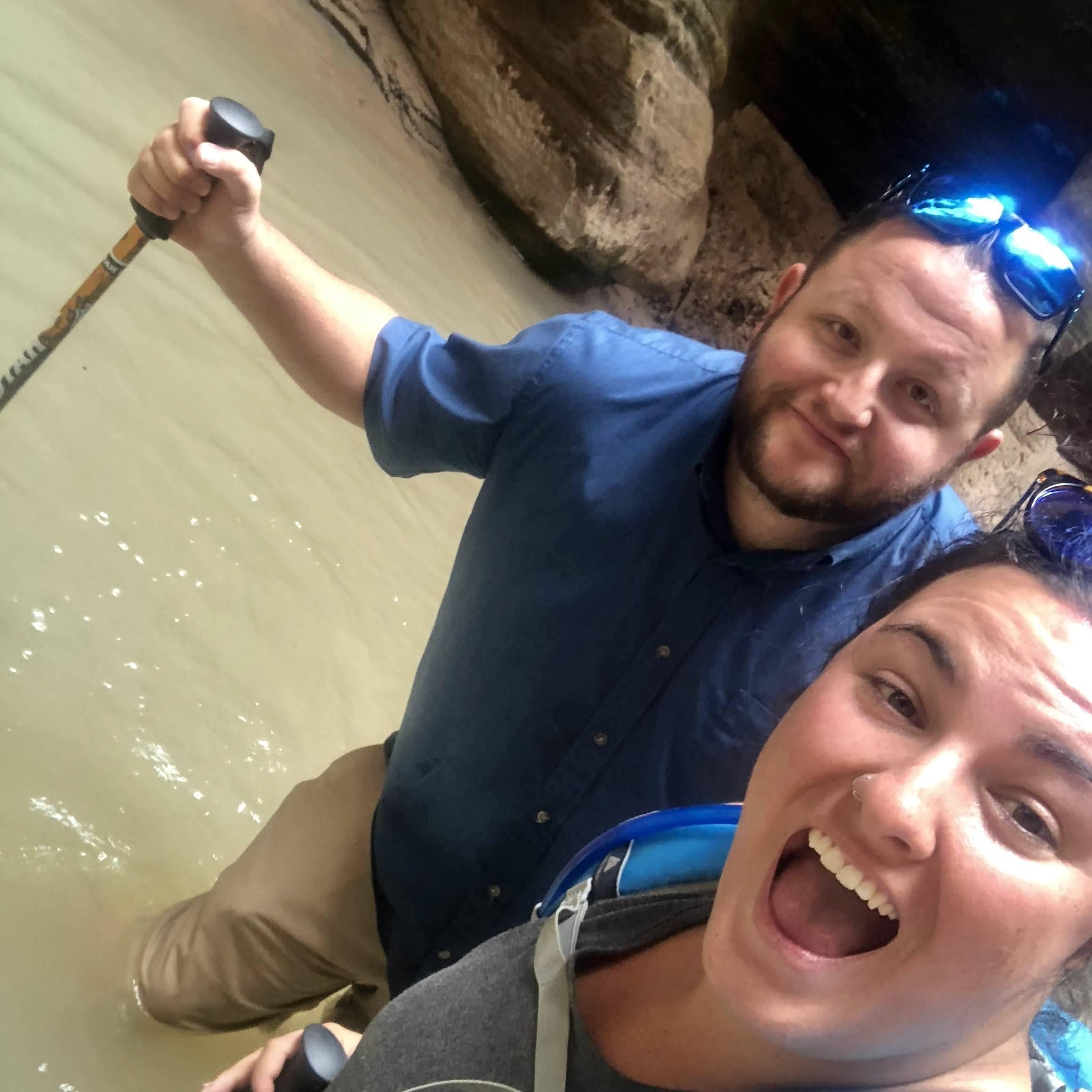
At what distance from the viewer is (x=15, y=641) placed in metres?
1.83

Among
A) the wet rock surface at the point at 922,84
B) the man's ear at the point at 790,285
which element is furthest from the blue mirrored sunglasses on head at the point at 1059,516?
the wet rock surface at the point at 922,84

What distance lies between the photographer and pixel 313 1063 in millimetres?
958

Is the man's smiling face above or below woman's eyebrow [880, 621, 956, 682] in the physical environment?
above

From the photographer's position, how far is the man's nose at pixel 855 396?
3.39 ft

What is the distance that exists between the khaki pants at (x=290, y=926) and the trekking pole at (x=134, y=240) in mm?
830

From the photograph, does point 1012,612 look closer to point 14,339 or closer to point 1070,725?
point 1070,725

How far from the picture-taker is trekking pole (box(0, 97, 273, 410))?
1055 mm

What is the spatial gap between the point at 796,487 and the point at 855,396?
13 cm

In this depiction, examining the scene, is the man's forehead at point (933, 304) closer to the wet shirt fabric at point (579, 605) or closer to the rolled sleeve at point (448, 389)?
the wet shirt fabric at point (579, 605)

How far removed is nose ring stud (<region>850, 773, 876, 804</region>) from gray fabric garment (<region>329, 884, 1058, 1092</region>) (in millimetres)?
228

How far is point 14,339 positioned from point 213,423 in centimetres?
47

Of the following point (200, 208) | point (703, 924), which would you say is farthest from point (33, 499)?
point (703, 924)

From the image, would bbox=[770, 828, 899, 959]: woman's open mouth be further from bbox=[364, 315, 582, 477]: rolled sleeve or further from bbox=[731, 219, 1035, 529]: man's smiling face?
bbox=[364, 315, 582, 477]: rolled sleeve

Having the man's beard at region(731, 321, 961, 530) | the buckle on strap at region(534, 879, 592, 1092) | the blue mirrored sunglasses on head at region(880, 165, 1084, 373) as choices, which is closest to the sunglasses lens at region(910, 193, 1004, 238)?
the blue mirrored sunglasses on head at region(880, 165, 1084, 373)
